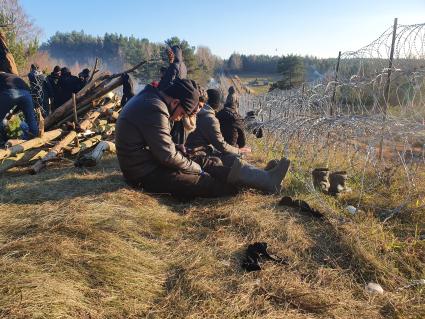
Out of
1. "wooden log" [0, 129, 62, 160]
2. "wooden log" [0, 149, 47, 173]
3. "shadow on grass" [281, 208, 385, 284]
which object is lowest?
"shadow on grass" [281, 208, 385, 284]

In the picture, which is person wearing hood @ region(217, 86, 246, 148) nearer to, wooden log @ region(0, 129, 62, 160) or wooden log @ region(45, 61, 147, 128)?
wooden log @ region(0, 129, 62, 160)

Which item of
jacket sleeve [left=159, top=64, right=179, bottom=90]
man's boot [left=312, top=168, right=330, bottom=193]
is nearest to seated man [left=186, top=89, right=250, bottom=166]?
man's boot [left=312, top=168, right=330, bottom=193]

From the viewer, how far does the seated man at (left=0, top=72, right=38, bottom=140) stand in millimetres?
5715

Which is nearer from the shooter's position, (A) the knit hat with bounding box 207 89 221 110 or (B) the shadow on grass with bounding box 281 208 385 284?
(B) the shadow on grass with bounding box 281 208 385 284

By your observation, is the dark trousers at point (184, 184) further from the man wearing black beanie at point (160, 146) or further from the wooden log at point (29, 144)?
the wooden log at point (29, 144)

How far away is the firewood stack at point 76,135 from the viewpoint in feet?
16.9

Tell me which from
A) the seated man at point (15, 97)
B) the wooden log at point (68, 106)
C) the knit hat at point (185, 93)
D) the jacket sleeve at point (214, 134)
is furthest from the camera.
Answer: the wooden log at point (68, 106)

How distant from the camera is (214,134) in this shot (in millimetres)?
4684

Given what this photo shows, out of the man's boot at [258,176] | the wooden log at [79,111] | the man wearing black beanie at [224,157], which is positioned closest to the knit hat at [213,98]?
the man wearing black beanie at [224,157]

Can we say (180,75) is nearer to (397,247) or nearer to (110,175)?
(110,175)

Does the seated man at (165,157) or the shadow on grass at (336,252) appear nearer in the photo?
the shadow on grass at (336,252)

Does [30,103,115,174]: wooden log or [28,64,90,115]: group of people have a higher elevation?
[28,64,90,115]: group of people

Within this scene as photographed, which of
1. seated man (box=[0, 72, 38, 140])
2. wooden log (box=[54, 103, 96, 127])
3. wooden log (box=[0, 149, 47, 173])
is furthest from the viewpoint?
wooden log (box=[54, 103, 96, 127])

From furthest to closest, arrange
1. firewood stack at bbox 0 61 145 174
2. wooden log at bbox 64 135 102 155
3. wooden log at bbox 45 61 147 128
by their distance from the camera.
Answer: wooden log at bbox 45 61 147 128
wooden log at bbox 64 135 102 155
firewood stack at bbox 0 61 145 174
